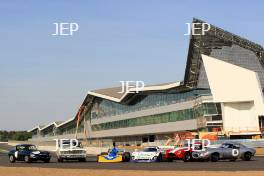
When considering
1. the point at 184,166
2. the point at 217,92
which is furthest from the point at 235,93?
the point at 184,166

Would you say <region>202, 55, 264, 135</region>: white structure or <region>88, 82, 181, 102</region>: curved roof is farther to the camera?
<region>88, 82, 181, 102</region>: curved roof

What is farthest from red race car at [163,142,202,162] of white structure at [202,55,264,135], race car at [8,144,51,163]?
white structure at [202,55,264,135]

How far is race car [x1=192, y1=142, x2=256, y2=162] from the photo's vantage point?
1427 inches

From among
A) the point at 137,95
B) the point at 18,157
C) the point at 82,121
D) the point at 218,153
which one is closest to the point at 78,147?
the point at 18,157

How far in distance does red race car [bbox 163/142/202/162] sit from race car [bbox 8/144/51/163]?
9.10 meters

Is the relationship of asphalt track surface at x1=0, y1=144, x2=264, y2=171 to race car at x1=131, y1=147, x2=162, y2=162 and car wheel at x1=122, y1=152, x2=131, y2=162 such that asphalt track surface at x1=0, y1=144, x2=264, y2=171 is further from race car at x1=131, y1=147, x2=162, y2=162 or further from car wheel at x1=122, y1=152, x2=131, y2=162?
car wheel at x1=122, y1=152, x2=131, y2=162

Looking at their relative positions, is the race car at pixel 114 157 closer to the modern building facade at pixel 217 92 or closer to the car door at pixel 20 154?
the car door at pixel 20 154

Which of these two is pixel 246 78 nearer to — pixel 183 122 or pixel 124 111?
pixel 183 122

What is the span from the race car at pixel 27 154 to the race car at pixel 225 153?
11.4m

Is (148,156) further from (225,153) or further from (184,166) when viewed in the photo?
(184,166)

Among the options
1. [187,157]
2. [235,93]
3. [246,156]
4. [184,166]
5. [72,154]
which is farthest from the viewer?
[235,93]

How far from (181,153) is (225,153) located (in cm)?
328

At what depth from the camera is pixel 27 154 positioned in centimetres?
3953

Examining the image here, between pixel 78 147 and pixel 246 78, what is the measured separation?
51.4 meters
